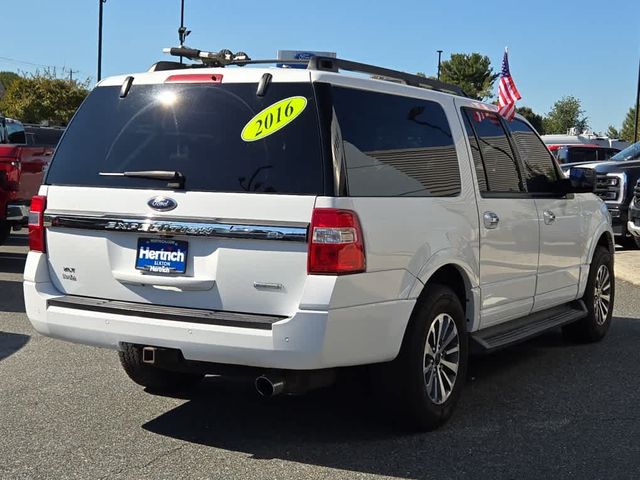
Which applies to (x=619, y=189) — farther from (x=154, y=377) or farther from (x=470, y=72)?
(x=470, y=72)

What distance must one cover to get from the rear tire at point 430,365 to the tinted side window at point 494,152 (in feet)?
3.21

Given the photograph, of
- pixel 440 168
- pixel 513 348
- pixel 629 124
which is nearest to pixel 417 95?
pixel 440 168

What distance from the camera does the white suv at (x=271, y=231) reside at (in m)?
4.09

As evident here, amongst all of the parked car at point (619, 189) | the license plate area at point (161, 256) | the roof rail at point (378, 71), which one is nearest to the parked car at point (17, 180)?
the roof rail at point (378, 71)

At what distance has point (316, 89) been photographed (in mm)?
4266

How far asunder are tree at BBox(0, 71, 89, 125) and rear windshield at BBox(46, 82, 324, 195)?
158ft

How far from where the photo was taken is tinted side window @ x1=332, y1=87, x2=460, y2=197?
432 centimetres

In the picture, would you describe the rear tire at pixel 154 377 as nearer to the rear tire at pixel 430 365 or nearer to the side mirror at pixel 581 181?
the rear tire at pixel 430 365

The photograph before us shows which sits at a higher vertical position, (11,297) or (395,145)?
(395,145)

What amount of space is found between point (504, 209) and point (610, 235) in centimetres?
242

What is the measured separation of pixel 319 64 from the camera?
4.51m

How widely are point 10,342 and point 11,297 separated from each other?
242 centimetres

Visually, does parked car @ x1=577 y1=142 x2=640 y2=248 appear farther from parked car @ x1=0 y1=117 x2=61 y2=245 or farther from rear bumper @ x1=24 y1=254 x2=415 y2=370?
rear bumper @ x1=24 y1=254 x2=415 y2=370

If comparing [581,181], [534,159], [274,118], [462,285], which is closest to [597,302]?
[581,181]
